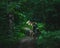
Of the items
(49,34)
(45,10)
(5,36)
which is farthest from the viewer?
(5,36)

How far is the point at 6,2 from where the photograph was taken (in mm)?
4836

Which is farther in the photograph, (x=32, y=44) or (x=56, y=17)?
(x=32, y=44)

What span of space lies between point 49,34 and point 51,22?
0.41 meters

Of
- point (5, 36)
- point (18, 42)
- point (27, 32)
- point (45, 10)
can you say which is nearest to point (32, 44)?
point (18, 42)

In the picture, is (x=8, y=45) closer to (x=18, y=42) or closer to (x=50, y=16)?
(x=18, y=42)

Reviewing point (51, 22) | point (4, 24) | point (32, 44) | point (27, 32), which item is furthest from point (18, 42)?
point (27, 32)

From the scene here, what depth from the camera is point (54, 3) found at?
3.84m

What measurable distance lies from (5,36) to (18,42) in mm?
962

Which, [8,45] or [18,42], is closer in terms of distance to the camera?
[8,45]

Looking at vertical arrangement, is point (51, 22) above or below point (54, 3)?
below

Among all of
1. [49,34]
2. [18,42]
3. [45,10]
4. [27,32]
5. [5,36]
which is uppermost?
[45,10]

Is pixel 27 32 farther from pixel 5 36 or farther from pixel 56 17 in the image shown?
pixel 56 17

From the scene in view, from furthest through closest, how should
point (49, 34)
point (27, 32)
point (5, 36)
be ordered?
point (27, 32) → point (5, 36) → point (49, 34)

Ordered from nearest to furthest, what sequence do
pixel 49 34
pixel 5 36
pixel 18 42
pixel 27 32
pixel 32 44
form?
pixel 49 34, pixel 5 36, pixel 32 44, pixel 18 42, pixel 27 32
